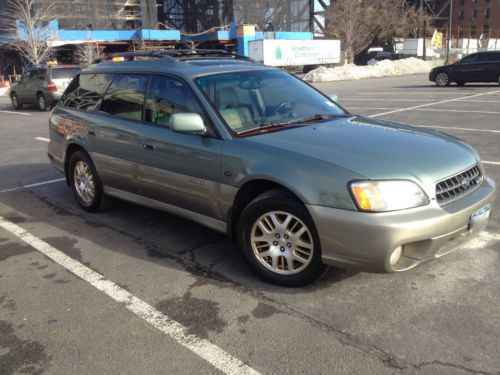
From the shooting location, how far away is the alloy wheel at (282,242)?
349 cm

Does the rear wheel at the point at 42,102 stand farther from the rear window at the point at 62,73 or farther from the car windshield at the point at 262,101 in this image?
the car windshield at the point at 262,101

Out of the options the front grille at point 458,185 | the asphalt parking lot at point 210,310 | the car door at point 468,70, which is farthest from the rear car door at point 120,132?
the car door at point 468,70

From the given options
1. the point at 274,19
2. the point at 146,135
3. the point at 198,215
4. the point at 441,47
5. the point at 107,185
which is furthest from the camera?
the point at 274,19

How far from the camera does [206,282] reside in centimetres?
382

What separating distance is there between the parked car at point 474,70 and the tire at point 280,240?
66.0 feet

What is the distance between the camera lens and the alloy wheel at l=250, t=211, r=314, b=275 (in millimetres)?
3492

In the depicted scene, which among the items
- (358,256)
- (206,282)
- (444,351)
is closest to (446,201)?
(358,256)

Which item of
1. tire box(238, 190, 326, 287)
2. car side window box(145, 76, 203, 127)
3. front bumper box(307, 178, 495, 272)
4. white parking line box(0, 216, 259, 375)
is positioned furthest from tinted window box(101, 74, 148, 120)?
front bumper box(307, 178, 495, 272)

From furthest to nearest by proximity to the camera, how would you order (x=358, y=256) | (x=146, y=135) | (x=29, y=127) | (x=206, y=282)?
(x=29, y=127), (x=146, y=135), (x=206, y=282), (x=358, y=256)

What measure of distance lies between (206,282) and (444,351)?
5.85ft

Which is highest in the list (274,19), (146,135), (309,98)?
(274,19)

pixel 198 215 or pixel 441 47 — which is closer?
pixel 198 215

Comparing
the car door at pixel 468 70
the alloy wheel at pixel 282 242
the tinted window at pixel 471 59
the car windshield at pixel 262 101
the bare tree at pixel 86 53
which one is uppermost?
the bare tree at pixel 86 53

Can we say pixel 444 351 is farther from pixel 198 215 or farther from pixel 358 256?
pixel 198 215
